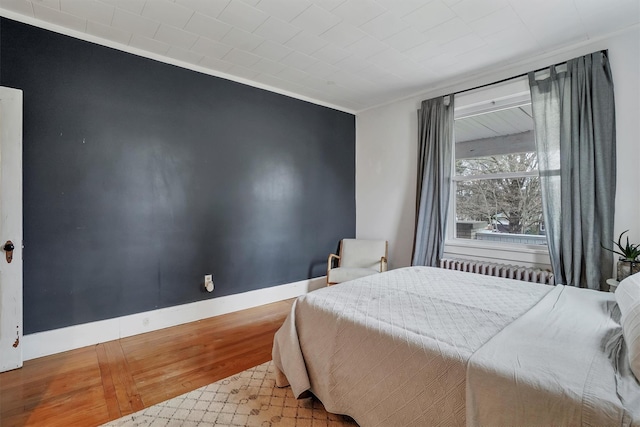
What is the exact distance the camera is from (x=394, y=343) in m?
1.37

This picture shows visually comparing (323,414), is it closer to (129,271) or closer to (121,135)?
(129,271)

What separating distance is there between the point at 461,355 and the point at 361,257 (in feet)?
9.60

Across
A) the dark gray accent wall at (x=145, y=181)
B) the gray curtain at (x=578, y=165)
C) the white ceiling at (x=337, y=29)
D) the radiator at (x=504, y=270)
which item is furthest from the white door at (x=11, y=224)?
the gray curtain at (x=578, y=165)

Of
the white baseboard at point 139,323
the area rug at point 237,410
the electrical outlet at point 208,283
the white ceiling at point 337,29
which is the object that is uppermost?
the white ceiling at point 337,29

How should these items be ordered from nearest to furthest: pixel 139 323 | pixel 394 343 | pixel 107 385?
1. pixel 394 343
2. pixel 107 385
3. pixel 139 323

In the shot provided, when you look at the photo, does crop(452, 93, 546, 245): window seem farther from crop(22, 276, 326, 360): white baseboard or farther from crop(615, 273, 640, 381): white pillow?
crop(22, 276, 326, 360): white baseboard

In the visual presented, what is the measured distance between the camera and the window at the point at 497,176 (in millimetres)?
3115

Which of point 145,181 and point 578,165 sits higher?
point 578,165

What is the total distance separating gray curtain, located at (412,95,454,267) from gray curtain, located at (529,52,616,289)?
92 centimetres

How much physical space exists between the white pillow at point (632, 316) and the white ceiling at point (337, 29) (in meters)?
1.99

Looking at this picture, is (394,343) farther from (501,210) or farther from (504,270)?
(501,210)

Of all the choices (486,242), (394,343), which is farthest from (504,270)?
(394,343)

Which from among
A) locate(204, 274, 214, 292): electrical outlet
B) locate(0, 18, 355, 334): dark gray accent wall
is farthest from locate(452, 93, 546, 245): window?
locate(204, 274, 214, 292): electrical outlet

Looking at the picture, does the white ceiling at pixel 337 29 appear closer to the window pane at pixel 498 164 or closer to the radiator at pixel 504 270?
the window pane at pixel 498 164
